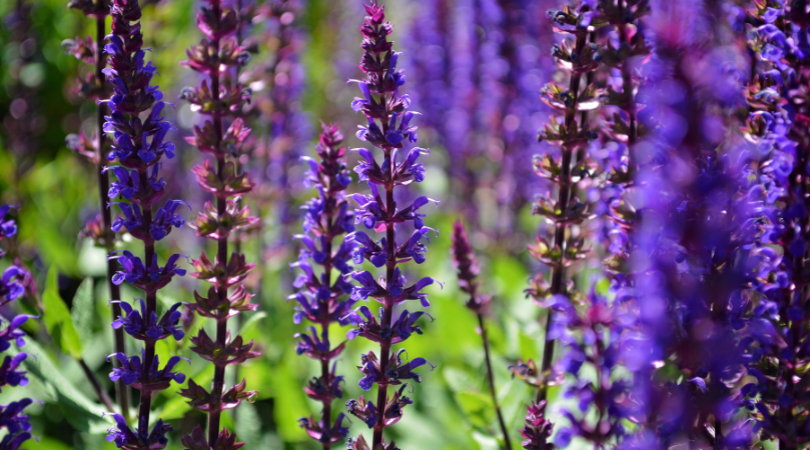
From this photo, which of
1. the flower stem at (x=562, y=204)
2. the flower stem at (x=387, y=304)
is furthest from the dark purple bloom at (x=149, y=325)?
the flower stem at (x=562, y=204)

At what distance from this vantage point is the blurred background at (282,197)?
2787mm

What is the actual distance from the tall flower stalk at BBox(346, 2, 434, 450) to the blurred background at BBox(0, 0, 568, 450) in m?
0.55

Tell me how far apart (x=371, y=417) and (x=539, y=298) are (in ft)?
2.46

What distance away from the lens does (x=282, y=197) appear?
A: 4.14m

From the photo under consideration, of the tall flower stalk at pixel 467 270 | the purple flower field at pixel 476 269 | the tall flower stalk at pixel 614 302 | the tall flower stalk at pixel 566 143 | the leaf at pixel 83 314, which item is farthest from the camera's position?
the leaf at pixel 83 314

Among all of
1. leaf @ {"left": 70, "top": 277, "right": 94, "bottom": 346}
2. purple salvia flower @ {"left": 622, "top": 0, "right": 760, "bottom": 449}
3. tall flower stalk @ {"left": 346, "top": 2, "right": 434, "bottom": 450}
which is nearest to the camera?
purple salvia flower @ {"left": 622, "top": 0, "right": 760, "bottom": 449}

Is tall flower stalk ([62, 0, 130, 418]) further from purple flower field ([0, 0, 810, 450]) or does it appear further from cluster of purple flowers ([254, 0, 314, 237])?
cluster of purple flowers ([254, 0, 314, 237])

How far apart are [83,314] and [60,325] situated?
20 cm

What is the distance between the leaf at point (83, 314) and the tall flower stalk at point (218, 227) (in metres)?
0.87

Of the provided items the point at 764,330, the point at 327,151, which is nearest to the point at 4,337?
the point at 327,151

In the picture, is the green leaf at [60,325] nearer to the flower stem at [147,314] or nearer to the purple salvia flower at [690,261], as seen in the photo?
the flower stem at [147,314]

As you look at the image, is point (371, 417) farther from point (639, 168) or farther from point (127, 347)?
point (127, 347)

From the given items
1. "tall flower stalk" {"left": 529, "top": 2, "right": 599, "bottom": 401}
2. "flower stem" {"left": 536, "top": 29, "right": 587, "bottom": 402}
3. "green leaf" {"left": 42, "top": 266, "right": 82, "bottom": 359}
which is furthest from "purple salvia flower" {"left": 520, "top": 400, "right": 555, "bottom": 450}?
"green leaf" {"left": 42, "top": 266, "right": 82, "bottom": 359}

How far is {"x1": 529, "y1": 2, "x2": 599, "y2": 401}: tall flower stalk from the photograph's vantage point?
1954mm
